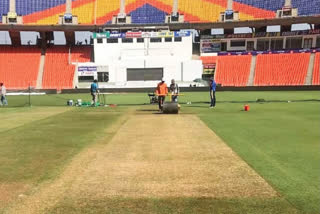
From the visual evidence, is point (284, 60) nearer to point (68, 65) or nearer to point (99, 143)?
point (68, 65)

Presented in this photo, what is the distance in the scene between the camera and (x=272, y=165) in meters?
6.82

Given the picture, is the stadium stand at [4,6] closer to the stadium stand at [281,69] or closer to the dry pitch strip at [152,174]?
the stadium stand at [281,69]

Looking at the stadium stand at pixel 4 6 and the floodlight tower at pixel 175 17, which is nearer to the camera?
the stadium stand at pixel 4 6

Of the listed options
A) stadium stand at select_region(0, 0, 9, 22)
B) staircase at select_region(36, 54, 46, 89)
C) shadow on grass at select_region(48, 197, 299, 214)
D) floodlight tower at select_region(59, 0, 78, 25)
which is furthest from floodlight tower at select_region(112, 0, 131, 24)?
shadow on grass at select_region(48, 197, 299, 214)

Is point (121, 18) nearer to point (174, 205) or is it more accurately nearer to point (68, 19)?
point (68, 19)

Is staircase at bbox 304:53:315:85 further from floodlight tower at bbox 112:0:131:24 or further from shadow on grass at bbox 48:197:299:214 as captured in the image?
shadow on grass at bbox 48:197:299:214

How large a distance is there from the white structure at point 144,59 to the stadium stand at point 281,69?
10.0 m

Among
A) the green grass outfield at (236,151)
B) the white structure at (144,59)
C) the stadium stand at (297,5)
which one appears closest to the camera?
the green grass outfield at (236,151)

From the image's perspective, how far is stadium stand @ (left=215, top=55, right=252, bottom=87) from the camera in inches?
2014

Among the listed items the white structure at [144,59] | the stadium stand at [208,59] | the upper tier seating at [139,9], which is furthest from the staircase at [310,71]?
the white structure at [144,59]

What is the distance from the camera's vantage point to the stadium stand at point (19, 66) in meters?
51.8

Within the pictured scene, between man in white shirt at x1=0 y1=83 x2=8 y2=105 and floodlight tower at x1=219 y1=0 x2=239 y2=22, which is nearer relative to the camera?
man in white shirt at x1=0 y1=83 x2=8 y2=105

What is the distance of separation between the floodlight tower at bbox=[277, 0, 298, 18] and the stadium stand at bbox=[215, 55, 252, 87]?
9.43 m

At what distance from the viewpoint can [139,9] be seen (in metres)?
63.3
